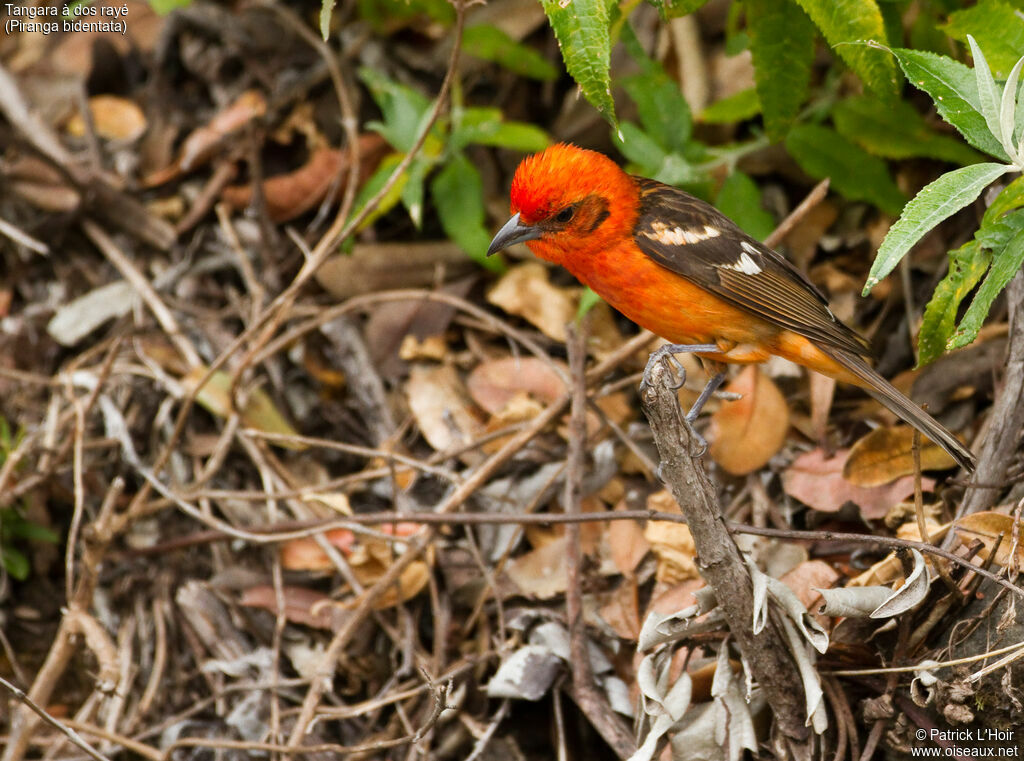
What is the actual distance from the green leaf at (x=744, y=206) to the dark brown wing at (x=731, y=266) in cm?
47

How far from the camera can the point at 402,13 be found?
227 inches

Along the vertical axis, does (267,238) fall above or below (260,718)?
above

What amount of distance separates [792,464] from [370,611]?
6.17 feet

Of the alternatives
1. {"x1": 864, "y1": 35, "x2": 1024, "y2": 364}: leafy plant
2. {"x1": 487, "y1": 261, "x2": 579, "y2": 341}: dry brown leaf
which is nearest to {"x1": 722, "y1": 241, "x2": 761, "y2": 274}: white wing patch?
{"x1": 864, "y1": 35, "x2": 1024, "y2": 364}: leafy plant

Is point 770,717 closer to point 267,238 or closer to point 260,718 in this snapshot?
point 260,718

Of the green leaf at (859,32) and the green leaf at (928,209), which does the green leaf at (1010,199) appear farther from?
the green leaf at (859,32)

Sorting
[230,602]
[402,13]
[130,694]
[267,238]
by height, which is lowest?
[130,694]

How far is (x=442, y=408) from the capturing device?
5.09 meters

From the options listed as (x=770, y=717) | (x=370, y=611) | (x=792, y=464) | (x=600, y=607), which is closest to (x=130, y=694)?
(x=370, y=611)

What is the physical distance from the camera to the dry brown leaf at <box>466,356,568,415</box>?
4984mm

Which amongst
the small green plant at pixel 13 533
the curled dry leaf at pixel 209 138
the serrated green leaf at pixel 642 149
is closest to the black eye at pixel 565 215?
the serrated green leaf at pixel 642 149

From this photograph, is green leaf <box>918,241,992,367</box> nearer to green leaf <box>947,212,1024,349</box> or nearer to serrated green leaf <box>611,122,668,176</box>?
green leaf <box>947,212,1024,349</box>

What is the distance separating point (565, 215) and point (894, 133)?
1646 mm

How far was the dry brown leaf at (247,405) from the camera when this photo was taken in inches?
197
